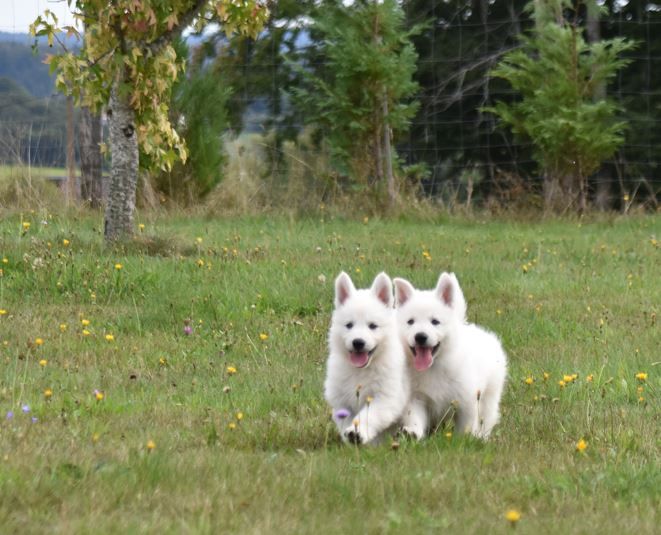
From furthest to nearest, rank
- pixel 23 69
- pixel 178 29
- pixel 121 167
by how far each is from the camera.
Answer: pixel 23 69 → pixel 178 29 → pixel 121 167

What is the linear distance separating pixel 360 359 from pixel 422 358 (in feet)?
1.17

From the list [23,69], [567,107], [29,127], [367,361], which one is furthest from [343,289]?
[23,69]

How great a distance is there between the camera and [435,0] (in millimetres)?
22766

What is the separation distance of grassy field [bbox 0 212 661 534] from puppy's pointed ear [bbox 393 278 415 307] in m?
0.70

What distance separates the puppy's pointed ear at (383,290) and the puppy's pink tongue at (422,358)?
0.27 metres

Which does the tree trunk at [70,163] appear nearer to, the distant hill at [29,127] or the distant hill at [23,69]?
the distant hill at [29,127]

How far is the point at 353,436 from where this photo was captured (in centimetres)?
496

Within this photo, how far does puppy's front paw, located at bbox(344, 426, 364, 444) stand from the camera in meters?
4.95

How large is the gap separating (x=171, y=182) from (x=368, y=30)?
13.0ft

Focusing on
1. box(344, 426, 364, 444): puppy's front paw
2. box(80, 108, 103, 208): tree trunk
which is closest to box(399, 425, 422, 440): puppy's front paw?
box(344, 426, 364, 444): puppy's front paw

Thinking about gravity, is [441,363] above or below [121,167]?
below

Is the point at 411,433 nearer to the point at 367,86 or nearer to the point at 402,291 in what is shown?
the point at 402,291

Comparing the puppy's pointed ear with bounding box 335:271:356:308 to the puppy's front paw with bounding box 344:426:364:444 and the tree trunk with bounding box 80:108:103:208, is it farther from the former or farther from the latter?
the tree trunk with bounding box 80:108:103:208

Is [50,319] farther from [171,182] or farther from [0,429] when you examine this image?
[171,182]
